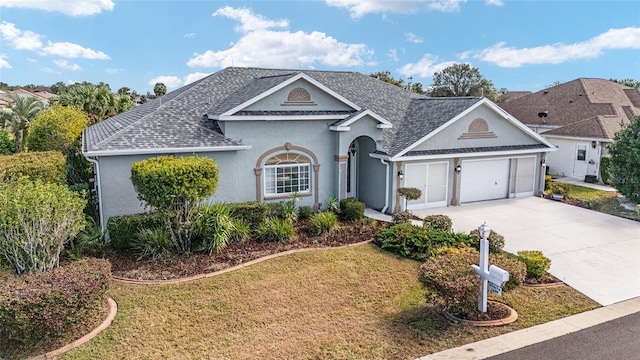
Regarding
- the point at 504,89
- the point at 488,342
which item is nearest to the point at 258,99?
the point at 488,342

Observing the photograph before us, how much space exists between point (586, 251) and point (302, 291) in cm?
1017

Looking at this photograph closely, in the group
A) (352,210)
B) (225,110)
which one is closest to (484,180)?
(352,210)

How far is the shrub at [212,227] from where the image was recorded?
14.1 metres

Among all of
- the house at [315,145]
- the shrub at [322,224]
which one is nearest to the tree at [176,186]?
the house at [315,145]

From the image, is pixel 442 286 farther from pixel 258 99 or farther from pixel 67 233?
pixel 258 99

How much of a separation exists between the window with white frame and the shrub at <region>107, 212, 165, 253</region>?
5.88 meters

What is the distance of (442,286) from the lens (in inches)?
375

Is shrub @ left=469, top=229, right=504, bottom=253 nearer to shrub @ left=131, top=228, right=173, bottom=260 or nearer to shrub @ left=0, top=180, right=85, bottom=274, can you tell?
shrub @ left=131, top=228, right=173, bottom=260

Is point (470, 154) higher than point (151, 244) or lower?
higher

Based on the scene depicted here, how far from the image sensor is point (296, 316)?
10117 mm

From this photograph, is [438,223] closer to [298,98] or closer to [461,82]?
[298,98]

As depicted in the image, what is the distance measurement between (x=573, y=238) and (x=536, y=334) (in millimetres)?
8462

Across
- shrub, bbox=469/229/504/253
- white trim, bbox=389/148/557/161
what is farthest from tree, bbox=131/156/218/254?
white trim, bbox=389/148/557/161

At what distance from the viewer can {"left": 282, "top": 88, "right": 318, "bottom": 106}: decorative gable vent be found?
1883cm
